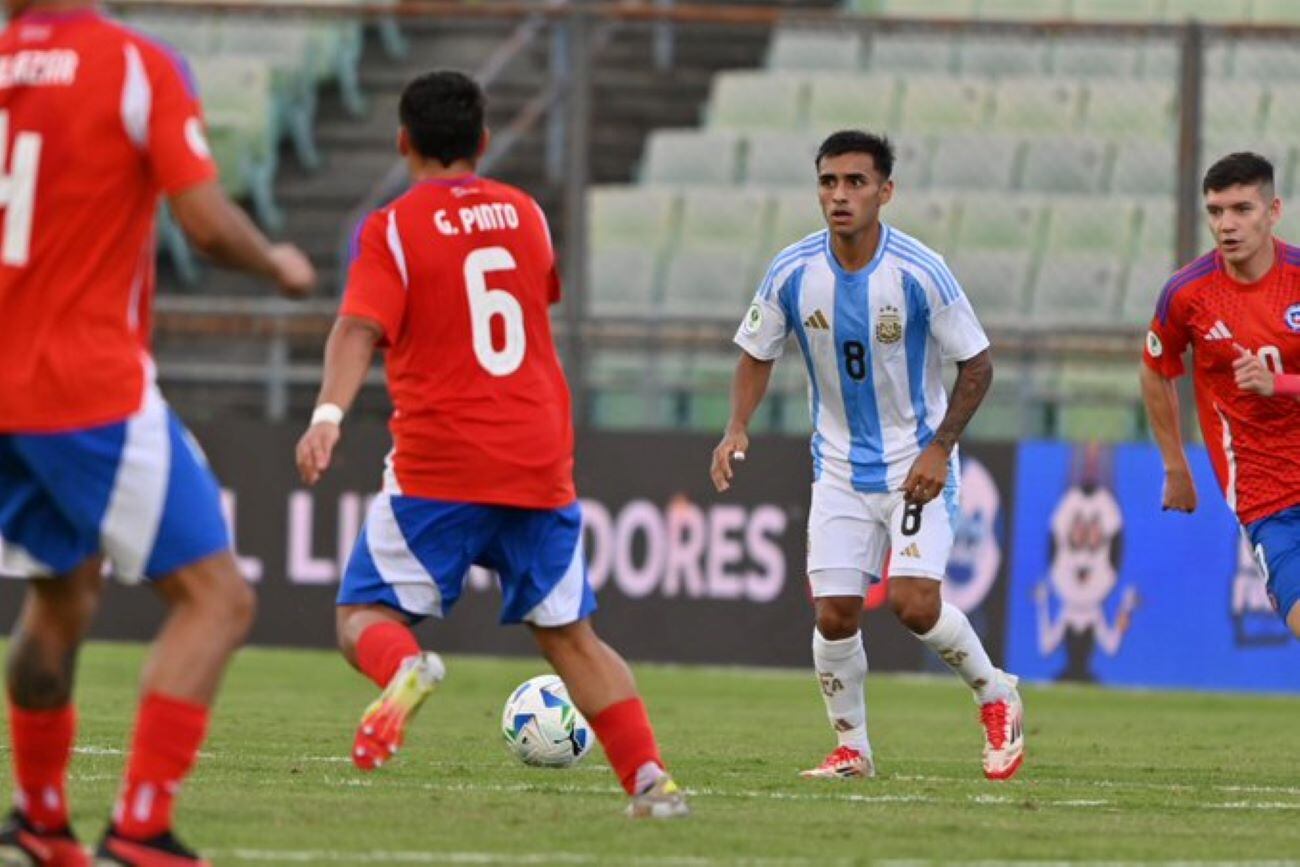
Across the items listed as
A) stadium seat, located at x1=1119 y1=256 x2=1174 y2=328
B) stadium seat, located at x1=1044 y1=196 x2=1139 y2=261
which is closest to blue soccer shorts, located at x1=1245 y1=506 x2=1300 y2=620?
stadium seat, located at x1=1119 y1=256 x2=1174 y2=328

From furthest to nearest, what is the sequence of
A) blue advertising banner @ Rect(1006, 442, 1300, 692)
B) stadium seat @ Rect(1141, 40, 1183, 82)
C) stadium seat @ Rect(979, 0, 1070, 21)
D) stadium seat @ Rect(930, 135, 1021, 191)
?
stadium seat @ Rect(979, 0, 1070, 21)
stadium seat @ Rect(930, 135, 1021, 191)
stadium seat @ Rect(1141, 40, 1183, 82)
blue advertising banner @ Rect(1006, 442, 1300, 692)

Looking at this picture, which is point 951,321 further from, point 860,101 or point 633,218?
point 860,101

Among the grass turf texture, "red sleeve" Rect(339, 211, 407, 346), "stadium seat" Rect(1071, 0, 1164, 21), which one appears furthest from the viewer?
"stadium seat" Rect(1071, 0, 1164, 21)

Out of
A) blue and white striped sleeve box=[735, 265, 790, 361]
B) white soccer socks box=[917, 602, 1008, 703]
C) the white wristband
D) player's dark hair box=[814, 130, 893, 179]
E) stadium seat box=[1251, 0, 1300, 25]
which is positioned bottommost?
white soccer socks box=[917, 602, 1008, 703]

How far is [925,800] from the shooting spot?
949cm

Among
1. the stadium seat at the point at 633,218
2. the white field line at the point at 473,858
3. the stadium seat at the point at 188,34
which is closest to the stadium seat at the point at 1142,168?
the stadium seat at the point at 633,218

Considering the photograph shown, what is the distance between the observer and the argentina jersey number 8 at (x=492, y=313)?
826 centimetres

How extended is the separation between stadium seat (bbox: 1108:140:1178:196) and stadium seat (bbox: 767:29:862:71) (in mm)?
2008

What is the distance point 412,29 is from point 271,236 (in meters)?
1.75

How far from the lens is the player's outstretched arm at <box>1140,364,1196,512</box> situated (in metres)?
10.7

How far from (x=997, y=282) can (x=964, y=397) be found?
27.7 feet

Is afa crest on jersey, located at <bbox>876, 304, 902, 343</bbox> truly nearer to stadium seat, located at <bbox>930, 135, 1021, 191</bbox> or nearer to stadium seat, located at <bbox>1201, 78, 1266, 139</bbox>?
stadium seat, located at <bbox>1201, 78, 1266, 139</bbox>

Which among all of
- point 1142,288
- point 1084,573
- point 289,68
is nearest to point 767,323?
point 1084,573

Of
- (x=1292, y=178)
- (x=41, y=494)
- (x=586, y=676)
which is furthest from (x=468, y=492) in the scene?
(x=1292, y=178)
